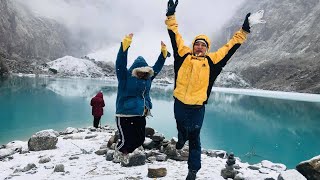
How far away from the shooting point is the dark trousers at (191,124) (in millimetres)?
6250

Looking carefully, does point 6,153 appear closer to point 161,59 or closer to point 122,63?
point 122,63

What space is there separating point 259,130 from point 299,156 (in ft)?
34.2

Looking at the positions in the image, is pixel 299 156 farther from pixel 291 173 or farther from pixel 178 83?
pixel 178 83

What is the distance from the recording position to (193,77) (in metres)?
6.16

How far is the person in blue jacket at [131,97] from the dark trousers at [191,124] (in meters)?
0.82

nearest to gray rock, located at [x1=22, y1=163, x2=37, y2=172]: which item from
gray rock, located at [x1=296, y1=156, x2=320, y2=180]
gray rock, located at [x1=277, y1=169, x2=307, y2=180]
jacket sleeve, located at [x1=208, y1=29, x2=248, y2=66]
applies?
jacket sleeve, located at [x1=208, y1=29, x2=248, y2=66]

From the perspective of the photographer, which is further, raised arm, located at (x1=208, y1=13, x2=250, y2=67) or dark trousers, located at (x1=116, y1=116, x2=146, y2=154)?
dark trousers, located at (x1=116, y1=116, x2=146, y2=154)

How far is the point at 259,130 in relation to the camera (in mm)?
31938

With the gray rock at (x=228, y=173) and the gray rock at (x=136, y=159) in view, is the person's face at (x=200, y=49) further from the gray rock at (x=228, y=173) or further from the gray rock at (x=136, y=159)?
the gray rock at (x=136, y=159)

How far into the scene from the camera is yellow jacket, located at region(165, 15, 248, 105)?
243 inches

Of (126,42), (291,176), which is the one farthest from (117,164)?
(291,176)

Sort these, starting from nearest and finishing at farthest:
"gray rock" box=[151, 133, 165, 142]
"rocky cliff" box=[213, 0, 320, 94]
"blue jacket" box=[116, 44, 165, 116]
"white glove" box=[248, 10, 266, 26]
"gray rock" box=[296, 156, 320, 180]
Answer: "white glove" box=[248, 10, 266, 26] < "blue jacket" box=[116, 44, 165, 116] < "gray rock" box=[296, 156, 320, 180] < "gray rock" box=[151, 133, 165, 142] < "rocky cliff" box=[213, 0, 320, 94]

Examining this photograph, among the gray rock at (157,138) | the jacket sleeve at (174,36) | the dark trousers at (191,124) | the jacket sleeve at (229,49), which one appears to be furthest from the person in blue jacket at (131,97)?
the gray rock at (157,138)

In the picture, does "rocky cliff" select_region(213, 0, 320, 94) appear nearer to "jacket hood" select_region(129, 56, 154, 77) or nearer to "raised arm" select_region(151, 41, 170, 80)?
"raised arm" select_region(151, 41, 170, 80)
